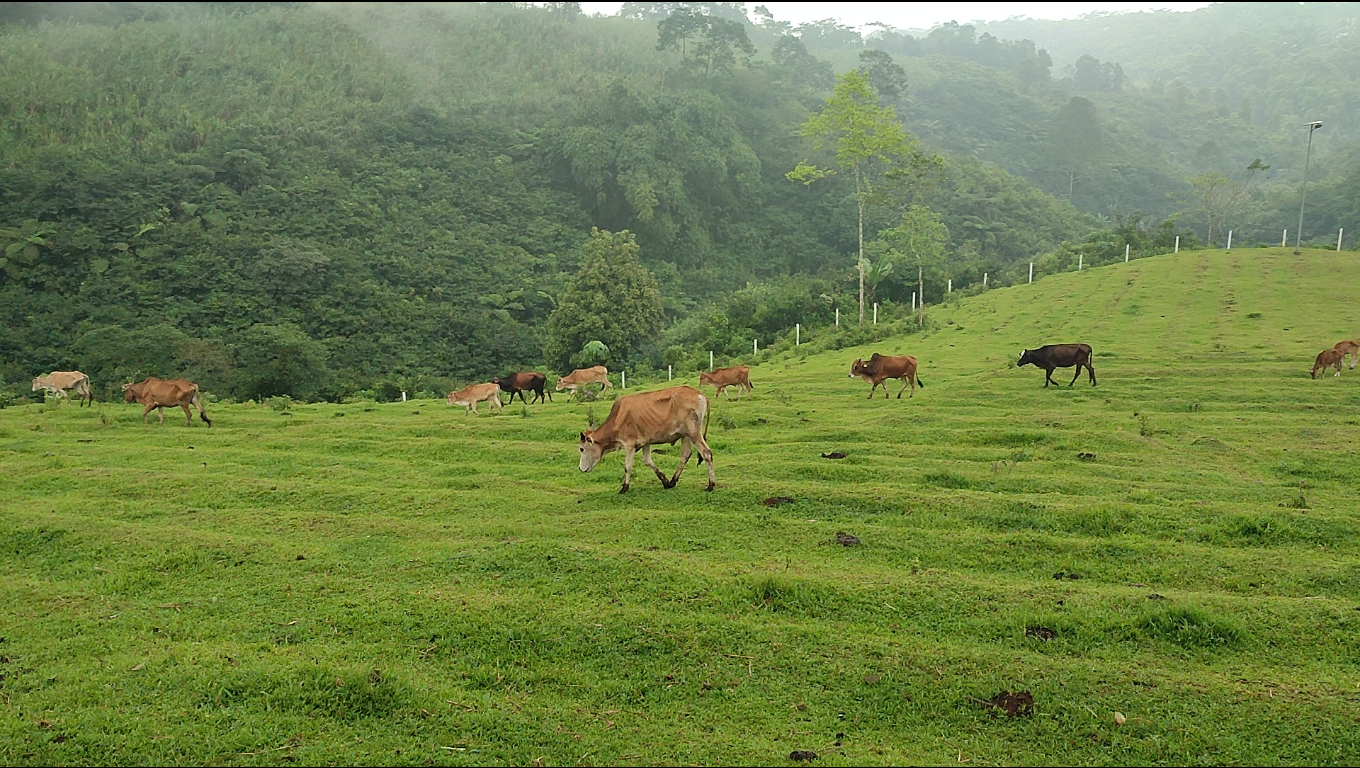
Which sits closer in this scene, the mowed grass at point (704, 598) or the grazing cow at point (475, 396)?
the mowed grass at point (704, 598)

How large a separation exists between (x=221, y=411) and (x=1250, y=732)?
24806mm

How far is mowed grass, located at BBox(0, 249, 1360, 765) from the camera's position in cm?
630

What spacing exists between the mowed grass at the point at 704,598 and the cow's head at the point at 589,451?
0.52 m

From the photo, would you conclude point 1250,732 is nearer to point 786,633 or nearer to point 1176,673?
point 1176,673

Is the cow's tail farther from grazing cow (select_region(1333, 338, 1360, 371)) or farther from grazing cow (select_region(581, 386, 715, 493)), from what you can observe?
grazing cow (select_region(1333, 338, 1360, 371))

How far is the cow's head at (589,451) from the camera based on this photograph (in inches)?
504

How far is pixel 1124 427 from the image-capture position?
1702cm

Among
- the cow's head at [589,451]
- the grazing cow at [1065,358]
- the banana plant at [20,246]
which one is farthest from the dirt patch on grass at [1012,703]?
the banana plant at [20,246]

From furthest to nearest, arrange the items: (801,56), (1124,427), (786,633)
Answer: (801,56), (1124,427), (786,633)

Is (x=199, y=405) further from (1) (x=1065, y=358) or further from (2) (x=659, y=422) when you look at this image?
(1) (x=1065, y=358)

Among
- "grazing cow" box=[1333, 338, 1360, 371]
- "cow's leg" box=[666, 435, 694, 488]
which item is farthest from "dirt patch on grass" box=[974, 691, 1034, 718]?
"grazing cow" box=[1333, 338, 1360, 371]

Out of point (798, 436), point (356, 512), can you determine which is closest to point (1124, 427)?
point (798, 436)

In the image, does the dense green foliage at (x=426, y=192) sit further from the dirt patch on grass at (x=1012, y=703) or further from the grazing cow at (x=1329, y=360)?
the grazing cow at (x=1329, y=360)

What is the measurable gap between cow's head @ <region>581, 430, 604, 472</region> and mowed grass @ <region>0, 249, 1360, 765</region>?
520mm
